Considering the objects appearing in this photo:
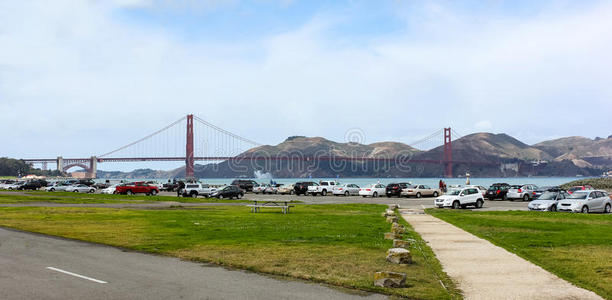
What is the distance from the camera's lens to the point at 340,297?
981 cm

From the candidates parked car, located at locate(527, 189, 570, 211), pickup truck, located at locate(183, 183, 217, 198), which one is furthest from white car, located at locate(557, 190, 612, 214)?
pickup truck, located at locate(183, 183, 217, 198)

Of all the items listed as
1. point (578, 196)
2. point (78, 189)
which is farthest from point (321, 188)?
point (578, 196)

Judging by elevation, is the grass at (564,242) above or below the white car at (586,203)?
below

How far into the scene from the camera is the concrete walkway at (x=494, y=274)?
10078 millimetres

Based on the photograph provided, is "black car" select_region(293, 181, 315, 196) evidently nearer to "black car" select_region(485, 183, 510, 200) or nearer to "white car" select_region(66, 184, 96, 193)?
"black car" select_region(485, 183, 510, 200)

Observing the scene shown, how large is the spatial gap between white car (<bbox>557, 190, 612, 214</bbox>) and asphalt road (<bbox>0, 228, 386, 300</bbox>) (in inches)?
1062

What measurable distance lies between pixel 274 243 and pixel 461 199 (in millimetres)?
24634

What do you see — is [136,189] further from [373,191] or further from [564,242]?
[564,242]

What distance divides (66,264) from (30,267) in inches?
31.6

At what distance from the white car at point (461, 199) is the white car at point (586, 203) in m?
6.78

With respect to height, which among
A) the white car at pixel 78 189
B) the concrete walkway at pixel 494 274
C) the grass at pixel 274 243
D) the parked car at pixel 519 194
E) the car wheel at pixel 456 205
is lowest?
the concrete walkway at pixel 494 274

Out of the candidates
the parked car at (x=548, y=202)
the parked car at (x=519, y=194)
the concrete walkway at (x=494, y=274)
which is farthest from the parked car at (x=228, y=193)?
the concrete walkway at (x=494, y=274)

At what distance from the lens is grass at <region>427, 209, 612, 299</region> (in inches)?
471

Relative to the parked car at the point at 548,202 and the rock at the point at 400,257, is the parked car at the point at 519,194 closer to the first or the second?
the parked car at the point at 548,202
